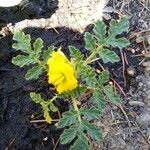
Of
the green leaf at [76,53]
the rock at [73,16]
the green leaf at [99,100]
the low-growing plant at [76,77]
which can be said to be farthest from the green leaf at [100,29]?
the rock at [73,16]

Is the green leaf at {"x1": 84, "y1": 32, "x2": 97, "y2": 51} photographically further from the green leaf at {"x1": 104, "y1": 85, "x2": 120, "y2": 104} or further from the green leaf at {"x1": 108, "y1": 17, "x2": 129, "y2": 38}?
the green leaf at {"x1": 104, "y1": 85, "x2": 120, "y2": 104}

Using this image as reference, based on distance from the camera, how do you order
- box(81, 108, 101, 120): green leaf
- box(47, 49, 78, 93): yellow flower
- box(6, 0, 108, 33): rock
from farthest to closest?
1. box(6, 0, 108, 33): rock
2. box(81, 108, 101, 120): green leaf
3. box(47, 49, 78, 93): yellow flower

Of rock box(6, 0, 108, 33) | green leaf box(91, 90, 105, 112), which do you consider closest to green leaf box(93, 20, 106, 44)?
green leaf box(91, 90, 105, 112)

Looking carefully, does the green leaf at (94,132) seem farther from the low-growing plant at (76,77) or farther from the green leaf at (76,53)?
the green leaf at (76,53)

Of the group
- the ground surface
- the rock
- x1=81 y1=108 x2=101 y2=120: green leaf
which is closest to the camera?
x1=81 y1=108 x2=101 y2=120: green leaf

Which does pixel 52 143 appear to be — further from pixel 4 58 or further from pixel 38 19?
pixel 38 19

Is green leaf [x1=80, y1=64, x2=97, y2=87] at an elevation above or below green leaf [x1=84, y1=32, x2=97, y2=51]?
below
